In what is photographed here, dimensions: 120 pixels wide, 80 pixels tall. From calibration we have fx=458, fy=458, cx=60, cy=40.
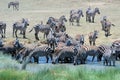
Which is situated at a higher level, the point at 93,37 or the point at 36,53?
the point at 93,37

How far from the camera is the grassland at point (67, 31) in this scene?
14484 millimetres

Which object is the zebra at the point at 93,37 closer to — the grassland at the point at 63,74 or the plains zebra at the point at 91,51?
the plains zebra at the point at 91,51

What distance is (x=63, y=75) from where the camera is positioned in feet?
48.7

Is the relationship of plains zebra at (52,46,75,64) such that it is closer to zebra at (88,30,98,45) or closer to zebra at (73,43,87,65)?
zebra at (73,43,87,65)

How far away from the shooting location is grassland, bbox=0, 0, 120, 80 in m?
14.5

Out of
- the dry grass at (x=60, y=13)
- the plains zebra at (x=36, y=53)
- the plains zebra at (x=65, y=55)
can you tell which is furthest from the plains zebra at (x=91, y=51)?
the dry grass at (x=60, y=13)

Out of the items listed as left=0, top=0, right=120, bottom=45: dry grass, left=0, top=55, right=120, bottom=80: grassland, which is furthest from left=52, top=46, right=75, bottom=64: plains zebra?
left=0, top=0, right=120, bottom=45: dry grass

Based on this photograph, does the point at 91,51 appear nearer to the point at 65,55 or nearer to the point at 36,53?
the point at 65,55

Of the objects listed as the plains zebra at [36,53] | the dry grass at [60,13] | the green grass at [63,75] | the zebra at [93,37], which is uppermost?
the dry grass at [60,13]

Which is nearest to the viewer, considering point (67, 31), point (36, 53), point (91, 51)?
point (36, 53)

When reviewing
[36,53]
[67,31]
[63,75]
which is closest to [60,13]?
[67,31]

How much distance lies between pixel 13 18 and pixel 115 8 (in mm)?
10194

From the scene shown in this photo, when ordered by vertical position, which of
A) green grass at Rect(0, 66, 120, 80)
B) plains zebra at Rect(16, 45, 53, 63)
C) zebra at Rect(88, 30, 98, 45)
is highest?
zebra at Rect(88, 30, 98, 45)

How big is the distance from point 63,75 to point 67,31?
1568 cm
